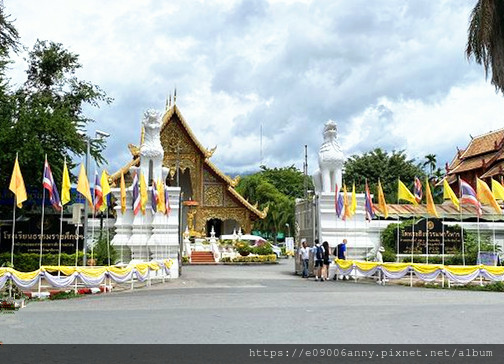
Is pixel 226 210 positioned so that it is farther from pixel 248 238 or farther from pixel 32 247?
pixel 32 247

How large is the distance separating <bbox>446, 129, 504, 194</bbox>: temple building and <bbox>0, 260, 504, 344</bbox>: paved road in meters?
27.6

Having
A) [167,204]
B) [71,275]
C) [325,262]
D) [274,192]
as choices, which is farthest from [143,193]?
[274,192]

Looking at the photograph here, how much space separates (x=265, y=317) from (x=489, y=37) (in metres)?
12.6

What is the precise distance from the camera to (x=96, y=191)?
63.5 feet

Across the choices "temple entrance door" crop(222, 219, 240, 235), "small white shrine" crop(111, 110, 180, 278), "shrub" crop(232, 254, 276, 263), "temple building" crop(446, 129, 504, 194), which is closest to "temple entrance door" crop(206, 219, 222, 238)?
"temple entrance door" crop(222, 219, 240, 235)

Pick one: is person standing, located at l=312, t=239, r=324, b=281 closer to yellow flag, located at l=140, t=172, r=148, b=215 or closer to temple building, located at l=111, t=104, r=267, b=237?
yellow flag, located at l=140, t=172, r=148, b=215

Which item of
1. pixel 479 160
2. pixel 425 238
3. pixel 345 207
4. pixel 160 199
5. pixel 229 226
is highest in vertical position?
pixel 479 160

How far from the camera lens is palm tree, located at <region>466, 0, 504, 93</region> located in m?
17.8

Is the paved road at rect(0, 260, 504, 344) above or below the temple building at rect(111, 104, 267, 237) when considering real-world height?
below

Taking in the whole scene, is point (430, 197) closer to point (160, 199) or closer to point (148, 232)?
point (160, 199)

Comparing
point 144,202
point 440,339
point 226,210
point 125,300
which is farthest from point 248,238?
point 440,339

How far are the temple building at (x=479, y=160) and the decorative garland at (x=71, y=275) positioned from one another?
29.1 m

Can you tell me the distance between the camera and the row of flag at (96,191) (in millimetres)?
16788

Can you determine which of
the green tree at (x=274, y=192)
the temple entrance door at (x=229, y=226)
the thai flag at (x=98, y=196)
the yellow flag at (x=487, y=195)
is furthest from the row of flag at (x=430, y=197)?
the green tree at (x=274, y=192)
